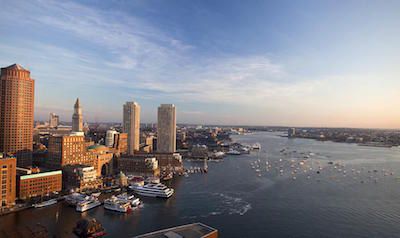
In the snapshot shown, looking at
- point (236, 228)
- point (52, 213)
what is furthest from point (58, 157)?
point (236, 228)

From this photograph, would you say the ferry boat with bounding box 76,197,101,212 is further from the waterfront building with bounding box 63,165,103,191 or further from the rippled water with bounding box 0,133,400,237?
the waterfront building with bounding box 63,165,103,191

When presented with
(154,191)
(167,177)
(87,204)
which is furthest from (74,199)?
(167,177)

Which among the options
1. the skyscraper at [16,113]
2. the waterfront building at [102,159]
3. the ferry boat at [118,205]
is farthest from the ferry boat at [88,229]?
the skyscraper at [16,113]

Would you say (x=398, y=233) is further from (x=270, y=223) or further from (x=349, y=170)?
(x=349, y=170)

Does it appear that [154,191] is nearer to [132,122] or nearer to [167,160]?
[167,160]

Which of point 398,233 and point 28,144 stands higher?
point 28,144

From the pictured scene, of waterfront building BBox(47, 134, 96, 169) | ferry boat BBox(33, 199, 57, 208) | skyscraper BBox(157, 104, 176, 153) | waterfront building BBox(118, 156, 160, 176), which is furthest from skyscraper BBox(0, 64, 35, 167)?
skyscraper BBox(157, 104, 176, 153)
